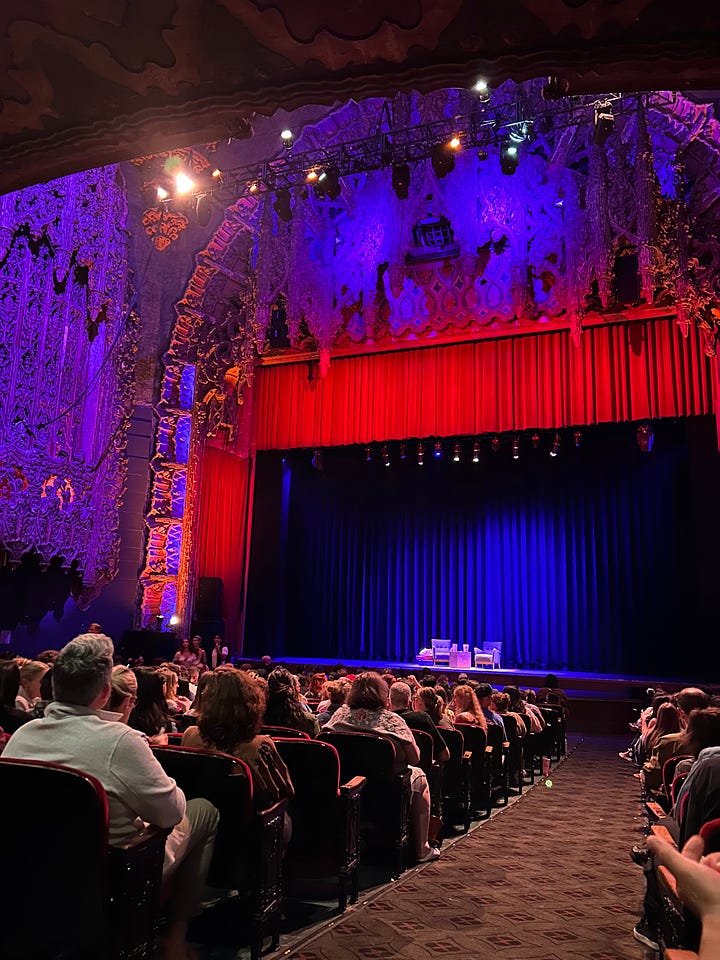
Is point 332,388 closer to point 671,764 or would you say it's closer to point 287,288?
point 287,288

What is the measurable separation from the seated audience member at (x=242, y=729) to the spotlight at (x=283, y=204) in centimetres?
1155

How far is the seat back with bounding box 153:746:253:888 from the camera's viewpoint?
301 cm

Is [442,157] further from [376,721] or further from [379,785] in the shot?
[379,785]

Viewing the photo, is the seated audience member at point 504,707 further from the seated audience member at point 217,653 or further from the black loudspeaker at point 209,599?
the black loudspeaker at point 209,599

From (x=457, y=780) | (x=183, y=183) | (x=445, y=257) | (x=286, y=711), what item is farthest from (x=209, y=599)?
(x=286, y=711)

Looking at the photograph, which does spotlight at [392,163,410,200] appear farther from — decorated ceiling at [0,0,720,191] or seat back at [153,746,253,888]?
seat back at [153,746,253,888]

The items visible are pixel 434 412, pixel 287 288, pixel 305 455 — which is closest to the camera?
pixel 287 288

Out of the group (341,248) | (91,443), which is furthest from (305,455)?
(91,443)

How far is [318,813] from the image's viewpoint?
370cm

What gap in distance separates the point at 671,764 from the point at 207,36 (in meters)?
4.17

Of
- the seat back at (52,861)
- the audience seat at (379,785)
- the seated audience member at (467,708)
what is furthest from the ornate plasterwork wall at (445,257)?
the seat back at (52,861)

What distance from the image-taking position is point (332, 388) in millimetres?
16625

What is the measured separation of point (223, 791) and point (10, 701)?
1.66m

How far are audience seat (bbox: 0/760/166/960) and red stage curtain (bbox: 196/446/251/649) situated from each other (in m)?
13.9
